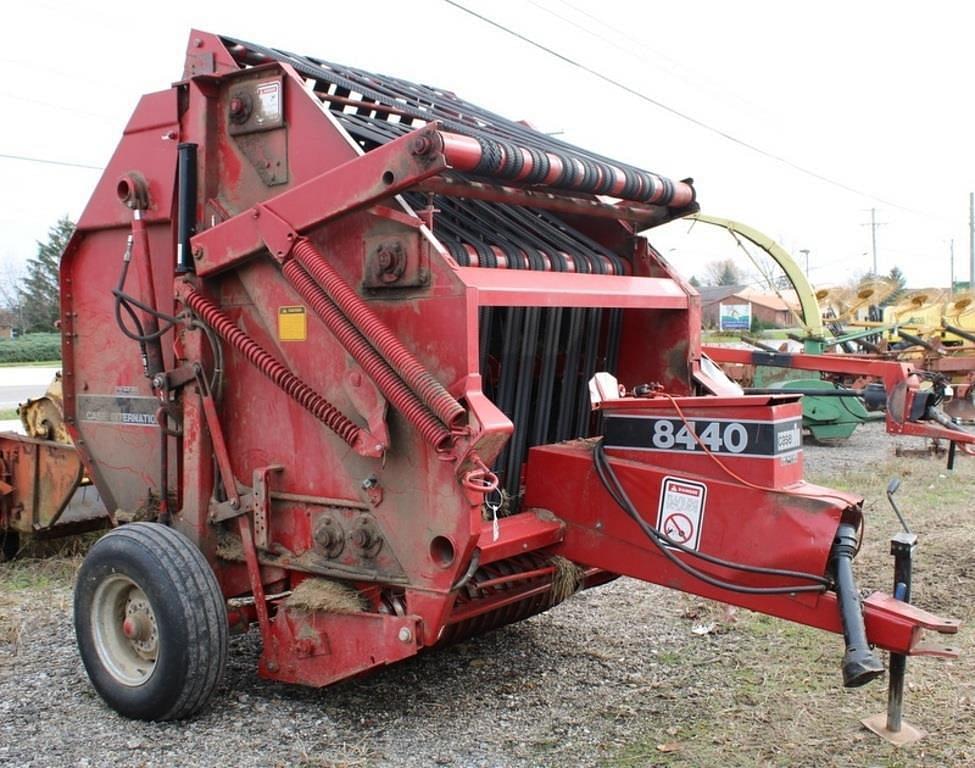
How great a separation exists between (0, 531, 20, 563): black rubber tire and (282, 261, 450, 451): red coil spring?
3973 mm

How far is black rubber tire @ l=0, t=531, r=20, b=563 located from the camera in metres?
6.75

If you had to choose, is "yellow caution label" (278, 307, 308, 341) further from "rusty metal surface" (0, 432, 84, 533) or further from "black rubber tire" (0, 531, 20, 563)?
"black rubber tire" (0, 531, 20, 563)

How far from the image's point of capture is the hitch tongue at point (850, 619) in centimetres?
302

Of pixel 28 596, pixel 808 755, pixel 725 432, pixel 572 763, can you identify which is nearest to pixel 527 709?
pixel 572 763

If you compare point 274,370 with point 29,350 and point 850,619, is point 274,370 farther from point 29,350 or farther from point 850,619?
point 29,350

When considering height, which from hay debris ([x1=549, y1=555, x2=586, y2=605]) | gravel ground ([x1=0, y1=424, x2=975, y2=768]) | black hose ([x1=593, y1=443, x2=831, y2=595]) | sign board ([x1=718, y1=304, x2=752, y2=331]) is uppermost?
sign board ([x1=718, y1=304, x2=752, y2=331])

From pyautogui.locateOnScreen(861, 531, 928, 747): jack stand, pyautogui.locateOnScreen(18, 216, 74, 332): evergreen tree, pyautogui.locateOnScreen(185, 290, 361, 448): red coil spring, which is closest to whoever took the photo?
pyautogui.locateOnScreen(861, 531, 928, 747): jack stand

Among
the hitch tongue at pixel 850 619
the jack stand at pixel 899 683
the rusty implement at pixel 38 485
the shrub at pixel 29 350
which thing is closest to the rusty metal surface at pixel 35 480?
the rusty implement at pixel 38 485

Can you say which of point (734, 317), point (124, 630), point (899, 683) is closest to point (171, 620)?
point (124, 630)

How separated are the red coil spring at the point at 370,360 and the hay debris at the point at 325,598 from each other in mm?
774

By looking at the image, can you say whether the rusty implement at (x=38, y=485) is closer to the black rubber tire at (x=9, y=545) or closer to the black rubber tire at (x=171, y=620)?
the black rubber tire at (x=9, y=545)

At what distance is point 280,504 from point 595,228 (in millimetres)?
2085

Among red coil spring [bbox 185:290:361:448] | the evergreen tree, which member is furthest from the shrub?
red coil spring [bbox 185:290:361:448]

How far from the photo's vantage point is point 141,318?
459cm
